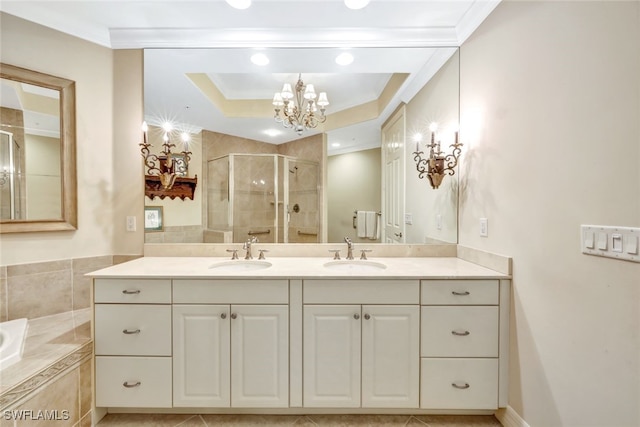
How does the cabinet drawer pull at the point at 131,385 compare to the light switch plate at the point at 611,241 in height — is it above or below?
below

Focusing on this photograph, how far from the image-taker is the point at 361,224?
6.65ft

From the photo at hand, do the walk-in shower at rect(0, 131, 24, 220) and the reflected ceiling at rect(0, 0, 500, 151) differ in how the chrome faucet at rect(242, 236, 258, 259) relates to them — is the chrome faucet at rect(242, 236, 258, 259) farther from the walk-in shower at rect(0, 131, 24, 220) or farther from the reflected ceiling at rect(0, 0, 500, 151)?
the walk-in shower at rect(0, 131, 24, 220)

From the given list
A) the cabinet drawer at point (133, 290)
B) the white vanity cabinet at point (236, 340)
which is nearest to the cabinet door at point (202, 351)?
the white vanity cabinet at point (236, 340)

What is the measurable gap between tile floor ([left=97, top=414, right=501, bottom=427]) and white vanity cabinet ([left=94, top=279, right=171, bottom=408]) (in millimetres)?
127

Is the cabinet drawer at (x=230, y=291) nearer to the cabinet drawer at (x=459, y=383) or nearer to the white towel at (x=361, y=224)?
the white towel at (x=361, y=224)

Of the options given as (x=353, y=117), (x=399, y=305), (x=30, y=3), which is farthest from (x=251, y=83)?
(x=399, y=305)

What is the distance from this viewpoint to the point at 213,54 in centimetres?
190

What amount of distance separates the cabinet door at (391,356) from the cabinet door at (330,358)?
0.24ft

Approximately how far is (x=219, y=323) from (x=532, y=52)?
2.13 metres

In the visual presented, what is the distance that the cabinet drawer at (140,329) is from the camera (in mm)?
1475

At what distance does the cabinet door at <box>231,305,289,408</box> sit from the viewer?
1479 millimetres

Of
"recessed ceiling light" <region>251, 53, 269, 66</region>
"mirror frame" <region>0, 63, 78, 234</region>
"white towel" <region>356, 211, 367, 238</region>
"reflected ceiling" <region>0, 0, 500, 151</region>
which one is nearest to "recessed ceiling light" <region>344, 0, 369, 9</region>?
"reflected ceiling" <region>0, 0, 500, 151</region>

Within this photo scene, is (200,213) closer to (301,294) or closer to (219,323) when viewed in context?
(219,323)

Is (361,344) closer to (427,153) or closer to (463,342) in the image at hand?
(463,342)
